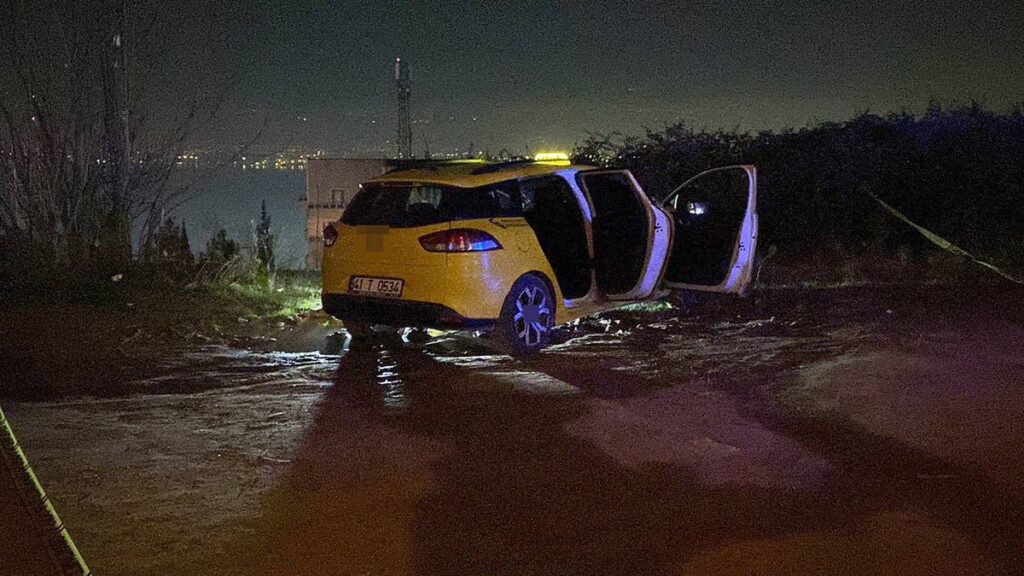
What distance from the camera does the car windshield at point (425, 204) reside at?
835 centimetres

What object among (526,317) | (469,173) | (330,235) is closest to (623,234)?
(526,317)

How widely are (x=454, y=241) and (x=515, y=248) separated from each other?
0.60 meters

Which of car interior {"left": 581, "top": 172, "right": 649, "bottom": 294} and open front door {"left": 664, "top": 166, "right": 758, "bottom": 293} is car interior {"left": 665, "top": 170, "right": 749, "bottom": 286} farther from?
car interior {"left": 581, "top": 172, "right": 649, "bottom": 294}

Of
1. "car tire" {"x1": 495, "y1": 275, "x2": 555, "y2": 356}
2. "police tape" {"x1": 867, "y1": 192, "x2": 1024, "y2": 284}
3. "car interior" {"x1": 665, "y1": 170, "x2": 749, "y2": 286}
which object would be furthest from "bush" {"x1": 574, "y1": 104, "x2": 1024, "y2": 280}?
"car tire" {"x1": 495, "y1": 275, "x2": 555, "y2": 356}

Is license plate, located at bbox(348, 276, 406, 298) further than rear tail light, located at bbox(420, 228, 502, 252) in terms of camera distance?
Yes

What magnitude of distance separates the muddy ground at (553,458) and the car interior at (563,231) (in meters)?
0.66

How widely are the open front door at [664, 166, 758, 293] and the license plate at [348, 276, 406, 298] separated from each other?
3.07 metres

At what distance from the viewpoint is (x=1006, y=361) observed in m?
7.99

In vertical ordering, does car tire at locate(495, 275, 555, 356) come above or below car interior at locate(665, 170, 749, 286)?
below

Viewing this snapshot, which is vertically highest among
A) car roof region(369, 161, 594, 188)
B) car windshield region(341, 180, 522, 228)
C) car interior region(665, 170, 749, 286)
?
car roof region(369, 161, 594, 188)

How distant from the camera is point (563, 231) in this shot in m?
9.50

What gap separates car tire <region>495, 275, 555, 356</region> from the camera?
858cm

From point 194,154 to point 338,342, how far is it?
15.1ft

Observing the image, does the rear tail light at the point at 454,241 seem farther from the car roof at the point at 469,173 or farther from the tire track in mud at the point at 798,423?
the tire track in mud at the point at 798,423
